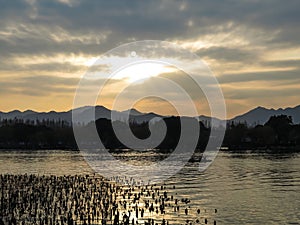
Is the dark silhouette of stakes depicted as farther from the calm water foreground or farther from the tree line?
the tree line

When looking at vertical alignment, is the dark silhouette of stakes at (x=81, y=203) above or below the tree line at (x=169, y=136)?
below

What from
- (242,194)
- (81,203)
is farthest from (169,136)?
(81,203)

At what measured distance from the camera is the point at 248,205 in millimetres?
31172

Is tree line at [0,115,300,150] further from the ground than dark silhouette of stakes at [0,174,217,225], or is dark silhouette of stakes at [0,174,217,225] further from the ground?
tree line at [0,115,300,150]

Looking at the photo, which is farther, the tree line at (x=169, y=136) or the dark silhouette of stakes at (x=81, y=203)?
the tree line at (x=169, y=136)

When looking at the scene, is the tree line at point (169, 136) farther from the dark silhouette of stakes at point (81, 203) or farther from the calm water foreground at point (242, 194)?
the dark silhouette of stakes at point (81, 203)

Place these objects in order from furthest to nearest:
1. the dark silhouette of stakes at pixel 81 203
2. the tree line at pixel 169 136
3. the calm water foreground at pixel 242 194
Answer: the tree line at pixel 169 136 → the calm water foreground at pixel 242 194 → the dark silhouette of stakes at pixel 81 203

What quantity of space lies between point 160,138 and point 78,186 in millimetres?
131613

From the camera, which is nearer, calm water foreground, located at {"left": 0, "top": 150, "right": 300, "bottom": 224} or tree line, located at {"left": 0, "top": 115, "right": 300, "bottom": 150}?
calm water foreground, located at {"left": 0, "top": 150, "right": 300, "bottom": 224}

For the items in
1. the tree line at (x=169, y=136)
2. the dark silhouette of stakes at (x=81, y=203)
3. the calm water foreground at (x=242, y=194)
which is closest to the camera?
the dark silhouette of stakes at (x=81, y=203)

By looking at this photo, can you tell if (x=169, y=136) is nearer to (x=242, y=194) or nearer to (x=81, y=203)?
(x=242, y=194)

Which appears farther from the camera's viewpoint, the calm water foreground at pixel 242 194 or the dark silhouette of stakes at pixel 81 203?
the calm water foreground at pixel 242 194

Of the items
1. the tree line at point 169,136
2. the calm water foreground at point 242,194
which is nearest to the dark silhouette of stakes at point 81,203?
the calm water foreground at point 242,194

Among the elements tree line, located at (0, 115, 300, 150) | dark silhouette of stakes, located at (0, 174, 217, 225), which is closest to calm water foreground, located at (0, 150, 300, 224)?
dark silhouette of stakes, located at (0, 174, 217, 225)
